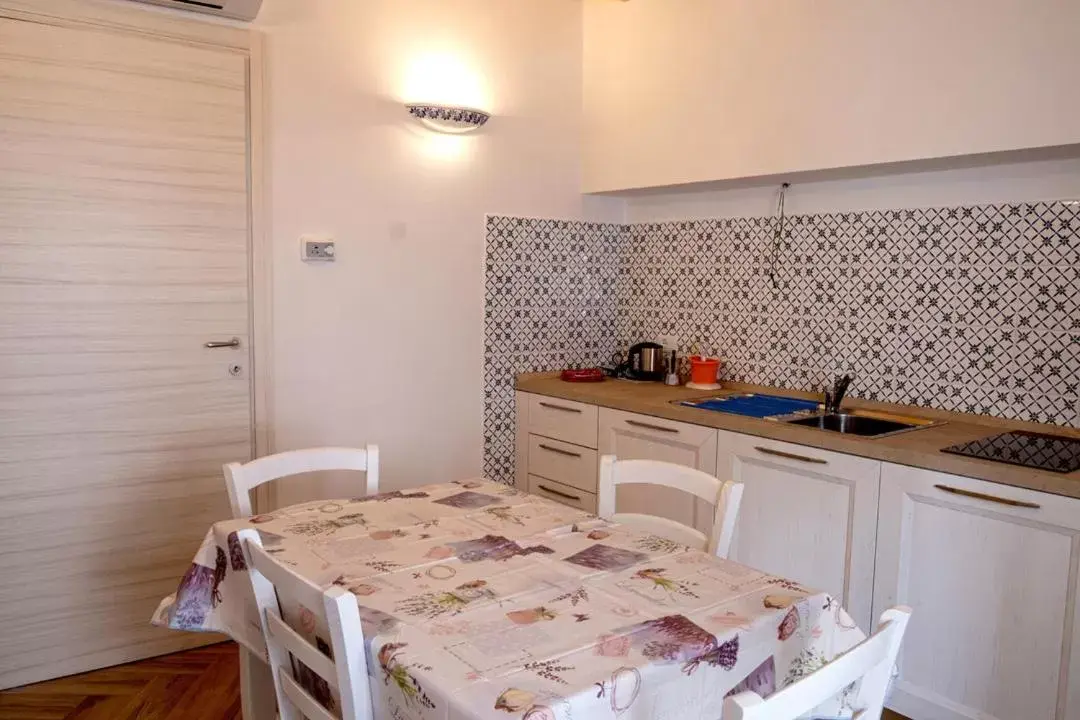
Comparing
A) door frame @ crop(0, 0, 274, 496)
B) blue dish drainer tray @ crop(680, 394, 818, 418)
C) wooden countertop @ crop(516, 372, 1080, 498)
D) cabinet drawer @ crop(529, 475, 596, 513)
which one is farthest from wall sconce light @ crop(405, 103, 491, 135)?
cabinet drawer @ crop(529, 475, 596, 513)

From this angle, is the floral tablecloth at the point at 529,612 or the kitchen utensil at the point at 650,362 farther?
the kitchen utensil at the point at 650,362

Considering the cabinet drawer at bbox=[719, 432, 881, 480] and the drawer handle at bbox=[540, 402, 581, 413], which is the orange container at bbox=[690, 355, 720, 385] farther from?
the cabinet drawer at bbox=[719, 432, 881, 480]

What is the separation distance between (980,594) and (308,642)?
1.78m

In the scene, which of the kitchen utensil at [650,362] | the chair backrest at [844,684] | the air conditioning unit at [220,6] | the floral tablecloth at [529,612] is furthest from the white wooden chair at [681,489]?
the air conditioning unit at [220,6]

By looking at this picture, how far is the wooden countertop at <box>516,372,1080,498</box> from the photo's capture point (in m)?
2.05

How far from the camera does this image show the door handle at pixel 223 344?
9.17 ft

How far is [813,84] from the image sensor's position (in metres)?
2.71

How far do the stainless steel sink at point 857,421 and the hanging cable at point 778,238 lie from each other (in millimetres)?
673

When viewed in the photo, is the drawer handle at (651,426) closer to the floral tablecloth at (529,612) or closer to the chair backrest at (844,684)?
the floral tablecloth at (529,612)

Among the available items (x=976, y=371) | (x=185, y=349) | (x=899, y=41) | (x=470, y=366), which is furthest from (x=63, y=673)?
(x=899, y=41)

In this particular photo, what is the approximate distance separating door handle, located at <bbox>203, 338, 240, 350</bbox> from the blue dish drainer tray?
1.64 metres

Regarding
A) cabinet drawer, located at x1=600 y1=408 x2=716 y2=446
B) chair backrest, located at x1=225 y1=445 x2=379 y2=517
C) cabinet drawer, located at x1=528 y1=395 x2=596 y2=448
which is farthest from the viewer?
cabinet drawer, located at x1=528 y1=395 x2=596 y2=448

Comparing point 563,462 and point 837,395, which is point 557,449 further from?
point 837,395

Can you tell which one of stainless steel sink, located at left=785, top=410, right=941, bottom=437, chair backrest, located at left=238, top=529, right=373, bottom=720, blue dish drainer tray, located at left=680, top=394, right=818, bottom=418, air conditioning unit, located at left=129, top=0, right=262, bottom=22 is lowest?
chair backrest, located at left=238, top=529, right=373, bottom=720
